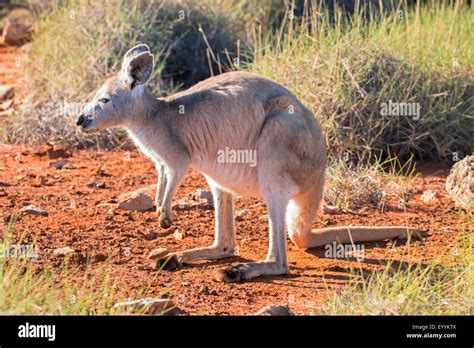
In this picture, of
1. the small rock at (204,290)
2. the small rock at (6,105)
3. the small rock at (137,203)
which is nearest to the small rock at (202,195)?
the small rock at (137,203)

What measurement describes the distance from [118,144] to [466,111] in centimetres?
384

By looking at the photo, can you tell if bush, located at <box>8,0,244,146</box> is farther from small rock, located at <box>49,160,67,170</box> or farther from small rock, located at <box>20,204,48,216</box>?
small rock, located at <box>20,204,48,216</box>

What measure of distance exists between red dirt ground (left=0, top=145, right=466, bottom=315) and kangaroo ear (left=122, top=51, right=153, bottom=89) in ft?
4.22

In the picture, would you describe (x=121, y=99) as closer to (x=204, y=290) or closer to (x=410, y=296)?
(x=204, y=290)

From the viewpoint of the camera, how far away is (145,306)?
508 centimetres

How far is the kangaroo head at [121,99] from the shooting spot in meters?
6.32

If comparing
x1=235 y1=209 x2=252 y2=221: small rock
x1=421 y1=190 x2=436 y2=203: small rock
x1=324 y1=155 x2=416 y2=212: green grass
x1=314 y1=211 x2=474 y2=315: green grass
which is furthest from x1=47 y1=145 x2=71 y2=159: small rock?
x1=314 y1=211 x2=474 y2=315: green grass

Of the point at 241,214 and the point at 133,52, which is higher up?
the point at 133,52

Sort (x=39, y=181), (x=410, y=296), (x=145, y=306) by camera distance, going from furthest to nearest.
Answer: (x=39, y=181) < (x=410, y=296) < (x=145, y=306)

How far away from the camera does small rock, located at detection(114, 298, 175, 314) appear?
504 cm

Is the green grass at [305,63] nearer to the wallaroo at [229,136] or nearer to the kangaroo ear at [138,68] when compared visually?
the wallaroo at [229,136]

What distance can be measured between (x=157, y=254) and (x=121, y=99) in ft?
3.88


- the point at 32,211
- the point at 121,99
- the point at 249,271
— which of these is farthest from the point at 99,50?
the point at 249,271

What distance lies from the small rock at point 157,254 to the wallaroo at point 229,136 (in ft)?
0.34
